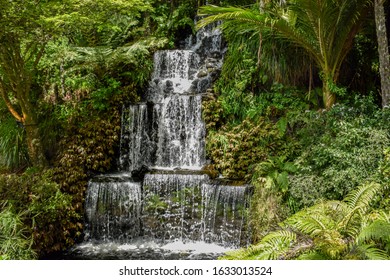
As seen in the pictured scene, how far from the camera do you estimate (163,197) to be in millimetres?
7391

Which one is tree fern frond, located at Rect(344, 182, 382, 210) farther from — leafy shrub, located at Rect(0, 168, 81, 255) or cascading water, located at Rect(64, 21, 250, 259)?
leafy shrub, located at Rect(0, 168, 81, 255)

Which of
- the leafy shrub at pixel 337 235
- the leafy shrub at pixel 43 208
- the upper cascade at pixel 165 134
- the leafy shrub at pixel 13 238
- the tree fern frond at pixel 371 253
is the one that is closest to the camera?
the tree fern frond at pixel 371 253

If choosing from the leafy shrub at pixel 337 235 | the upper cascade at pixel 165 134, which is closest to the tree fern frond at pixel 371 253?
the leafy shrub at pixel 337 235

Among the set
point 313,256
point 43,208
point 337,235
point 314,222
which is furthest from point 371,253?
point 43,208

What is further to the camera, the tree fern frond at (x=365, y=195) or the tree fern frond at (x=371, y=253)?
the tree fern frond at (x=365, y=195)

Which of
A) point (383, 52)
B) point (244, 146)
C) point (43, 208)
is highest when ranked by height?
point (383, 52)

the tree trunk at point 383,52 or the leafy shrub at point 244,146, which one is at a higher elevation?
the tree trunk at point 383,52

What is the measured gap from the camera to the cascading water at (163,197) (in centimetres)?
694

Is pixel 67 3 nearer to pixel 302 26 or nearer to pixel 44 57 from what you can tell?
pixel 44 57

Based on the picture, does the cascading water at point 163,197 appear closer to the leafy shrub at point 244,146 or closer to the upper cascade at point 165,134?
the upper cascade at point 165,134

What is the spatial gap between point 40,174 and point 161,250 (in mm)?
3106

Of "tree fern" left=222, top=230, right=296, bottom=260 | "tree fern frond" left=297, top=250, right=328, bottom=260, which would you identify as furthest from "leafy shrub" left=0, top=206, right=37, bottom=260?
"tree fern frond" left=297, top=250, right=328, bottom=260

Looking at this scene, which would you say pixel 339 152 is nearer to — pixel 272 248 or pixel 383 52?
pixel 383 52

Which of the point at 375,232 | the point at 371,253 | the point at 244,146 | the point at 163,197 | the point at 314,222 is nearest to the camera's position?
the point at 371,253
